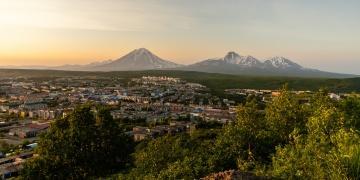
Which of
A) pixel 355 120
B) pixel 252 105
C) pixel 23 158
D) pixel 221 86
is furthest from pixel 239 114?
pixel 221 86

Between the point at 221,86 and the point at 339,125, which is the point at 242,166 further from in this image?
the point at 221,86

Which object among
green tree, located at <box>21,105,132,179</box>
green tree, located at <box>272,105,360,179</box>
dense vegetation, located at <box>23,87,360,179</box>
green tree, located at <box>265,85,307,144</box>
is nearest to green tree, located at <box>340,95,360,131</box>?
dense vegetation, located at <box>23,87,360,179</box>

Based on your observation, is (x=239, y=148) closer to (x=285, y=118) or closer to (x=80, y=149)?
(x=285, y=118)

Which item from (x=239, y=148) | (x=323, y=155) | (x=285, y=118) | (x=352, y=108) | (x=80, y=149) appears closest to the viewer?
(x=323, y=155)

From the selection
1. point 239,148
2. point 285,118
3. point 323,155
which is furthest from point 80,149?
point 323,155

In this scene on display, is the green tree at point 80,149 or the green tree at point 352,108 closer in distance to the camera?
the green tree at point 352,108

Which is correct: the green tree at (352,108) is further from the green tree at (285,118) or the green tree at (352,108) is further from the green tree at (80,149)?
the green tree at (80,149)

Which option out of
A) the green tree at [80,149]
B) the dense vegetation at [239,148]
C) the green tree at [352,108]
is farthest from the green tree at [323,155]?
the green tree at [80,149]

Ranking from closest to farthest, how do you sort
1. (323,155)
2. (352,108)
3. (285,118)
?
1. (323,155)
2. (285,118)
3. (352,108)
